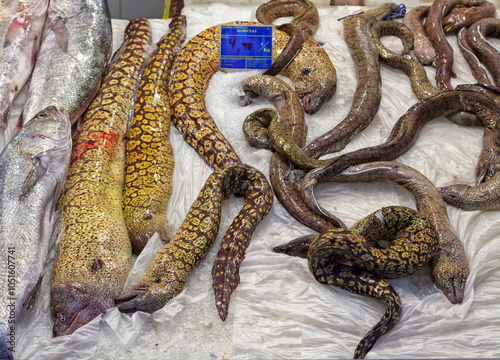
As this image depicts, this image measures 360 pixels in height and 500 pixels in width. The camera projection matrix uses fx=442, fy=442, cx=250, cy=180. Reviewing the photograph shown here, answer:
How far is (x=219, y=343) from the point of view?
2.17 metres

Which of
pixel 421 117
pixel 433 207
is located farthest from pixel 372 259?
pixel 421 117

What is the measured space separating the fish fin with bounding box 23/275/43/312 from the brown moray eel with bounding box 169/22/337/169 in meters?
1.23

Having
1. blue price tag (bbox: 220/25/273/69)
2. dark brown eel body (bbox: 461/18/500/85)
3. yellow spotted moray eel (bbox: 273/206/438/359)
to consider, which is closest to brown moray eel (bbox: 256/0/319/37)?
blue price tag (bbox: 220/25/273/69)

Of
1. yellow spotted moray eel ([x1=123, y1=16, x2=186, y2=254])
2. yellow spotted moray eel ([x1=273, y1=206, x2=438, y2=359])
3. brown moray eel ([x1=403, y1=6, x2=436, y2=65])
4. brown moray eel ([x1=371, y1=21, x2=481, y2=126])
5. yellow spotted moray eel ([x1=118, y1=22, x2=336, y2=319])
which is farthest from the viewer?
brown moray eel ([x1=403, y1=6, x2=436, y2=65])

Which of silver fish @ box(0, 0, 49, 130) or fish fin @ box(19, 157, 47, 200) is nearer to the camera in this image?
fish fin @ box(19, 157, 47, 200)

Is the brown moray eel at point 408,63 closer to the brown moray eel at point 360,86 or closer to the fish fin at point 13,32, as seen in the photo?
the brown moray eel at point 360,86

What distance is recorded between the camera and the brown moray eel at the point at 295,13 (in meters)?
3.71

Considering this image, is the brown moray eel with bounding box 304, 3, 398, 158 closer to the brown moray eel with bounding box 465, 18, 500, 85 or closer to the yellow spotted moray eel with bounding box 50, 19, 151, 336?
the brown moray eel with bounding box 465, 18, 500, 85

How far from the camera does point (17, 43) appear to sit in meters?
3.18

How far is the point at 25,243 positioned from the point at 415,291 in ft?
6.72

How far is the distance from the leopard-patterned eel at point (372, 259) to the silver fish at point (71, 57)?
1903 mm

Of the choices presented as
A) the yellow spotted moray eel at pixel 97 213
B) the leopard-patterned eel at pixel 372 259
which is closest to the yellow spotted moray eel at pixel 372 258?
the leopard-patterned eel at pixel 372 259

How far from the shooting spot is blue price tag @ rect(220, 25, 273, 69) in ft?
11.0

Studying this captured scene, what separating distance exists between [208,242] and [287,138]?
83 centimetres
